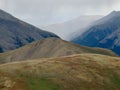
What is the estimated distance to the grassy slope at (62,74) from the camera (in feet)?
366

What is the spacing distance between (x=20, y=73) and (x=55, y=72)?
14.2m

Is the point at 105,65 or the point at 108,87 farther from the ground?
the point at 105,65

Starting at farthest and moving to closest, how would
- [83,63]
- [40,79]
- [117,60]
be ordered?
[117,60] → [83,63] → [40,79]

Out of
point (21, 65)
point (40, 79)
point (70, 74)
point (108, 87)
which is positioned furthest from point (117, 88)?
point (21, 65)

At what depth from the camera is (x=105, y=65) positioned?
468ft

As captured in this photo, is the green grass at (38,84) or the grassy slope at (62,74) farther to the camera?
the grassy slope at (62,74)

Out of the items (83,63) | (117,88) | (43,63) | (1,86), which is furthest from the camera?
(83,63)

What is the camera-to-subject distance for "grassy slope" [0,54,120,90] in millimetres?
111688

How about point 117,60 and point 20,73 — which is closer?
point 20,73

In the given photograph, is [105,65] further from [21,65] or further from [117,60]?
[21,65]

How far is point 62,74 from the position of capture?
125 meters

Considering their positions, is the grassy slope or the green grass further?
the grassy slope

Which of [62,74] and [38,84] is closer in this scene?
[38,84]

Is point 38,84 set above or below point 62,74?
below
